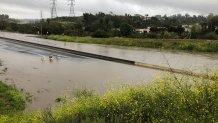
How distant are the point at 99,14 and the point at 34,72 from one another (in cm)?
8416

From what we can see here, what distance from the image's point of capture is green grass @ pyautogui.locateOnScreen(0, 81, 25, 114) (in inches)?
457

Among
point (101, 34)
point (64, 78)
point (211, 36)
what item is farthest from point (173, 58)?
point (101, 34)

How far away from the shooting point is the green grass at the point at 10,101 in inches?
457

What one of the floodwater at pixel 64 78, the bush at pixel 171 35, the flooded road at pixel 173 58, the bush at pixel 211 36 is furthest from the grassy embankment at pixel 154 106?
the bush at pixel 171 35

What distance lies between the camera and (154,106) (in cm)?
777

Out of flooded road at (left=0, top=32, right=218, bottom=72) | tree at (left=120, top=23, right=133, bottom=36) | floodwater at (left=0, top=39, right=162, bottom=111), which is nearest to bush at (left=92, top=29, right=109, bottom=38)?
tree at (left=120, top=23, right=133, bottom=36)

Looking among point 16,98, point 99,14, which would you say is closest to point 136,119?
point 16,98

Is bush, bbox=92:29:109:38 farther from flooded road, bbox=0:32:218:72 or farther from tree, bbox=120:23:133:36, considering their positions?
flooded road, bbox=0:32:218:72

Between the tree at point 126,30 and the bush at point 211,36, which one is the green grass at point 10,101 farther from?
the tree at point 126,30

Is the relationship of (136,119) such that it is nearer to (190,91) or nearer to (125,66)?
(190,91)

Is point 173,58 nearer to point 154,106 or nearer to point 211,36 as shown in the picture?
point 154,106

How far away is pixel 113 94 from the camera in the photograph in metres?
9.16

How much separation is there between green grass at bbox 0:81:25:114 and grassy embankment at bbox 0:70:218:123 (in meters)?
2.55

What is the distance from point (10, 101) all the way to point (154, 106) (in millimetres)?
6751
